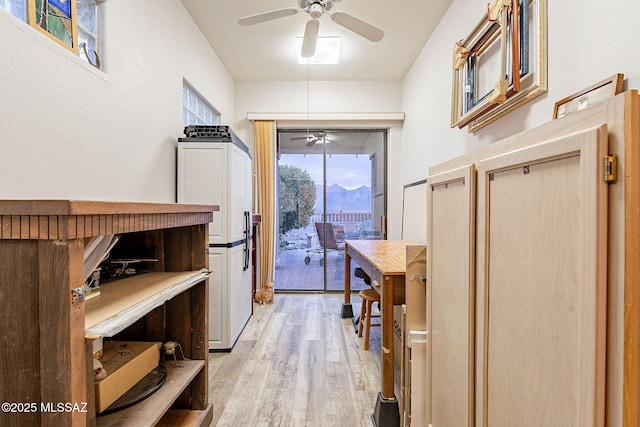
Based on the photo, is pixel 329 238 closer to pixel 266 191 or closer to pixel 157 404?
pixel 266 191

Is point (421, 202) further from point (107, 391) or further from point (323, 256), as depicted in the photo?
point (107, 391)

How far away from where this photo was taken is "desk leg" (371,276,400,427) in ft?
5.43

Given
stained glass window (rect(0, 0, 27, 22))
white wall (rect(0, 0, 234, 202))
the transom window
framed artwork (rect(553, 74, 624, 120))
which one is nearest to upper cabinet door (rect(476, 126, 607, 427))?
framed artwork (rect(553, 74, 624, 120))

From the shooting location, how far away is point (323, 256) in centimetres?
454

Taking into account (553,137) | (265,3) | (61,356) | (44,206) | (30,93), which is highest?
(265,3)

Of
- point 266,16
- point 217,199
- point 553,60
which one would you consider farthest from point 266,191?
point 553,60

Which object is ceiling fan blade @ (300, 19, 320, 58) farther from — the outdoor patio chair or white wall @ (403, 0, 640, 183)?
the outdoor patio chair

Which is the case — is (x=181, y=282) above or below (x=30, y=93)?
below

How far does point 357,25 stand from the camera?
94.0 inches

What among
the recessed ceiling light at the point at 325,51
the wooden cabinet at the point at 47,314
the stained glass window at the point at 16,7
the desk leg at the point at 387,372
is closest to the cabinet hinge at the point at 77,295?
the wooden cabinet at the point at 47,314

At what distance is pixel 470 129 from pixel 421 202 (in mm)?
1078

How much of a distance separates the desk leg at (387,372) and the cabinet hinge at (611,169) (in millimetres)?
1259

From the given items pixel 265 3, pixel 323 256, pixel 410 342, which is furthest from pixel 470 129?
Result: pixel 323 256

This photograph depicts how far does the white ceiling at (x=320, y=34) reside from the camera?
2.67 metres
